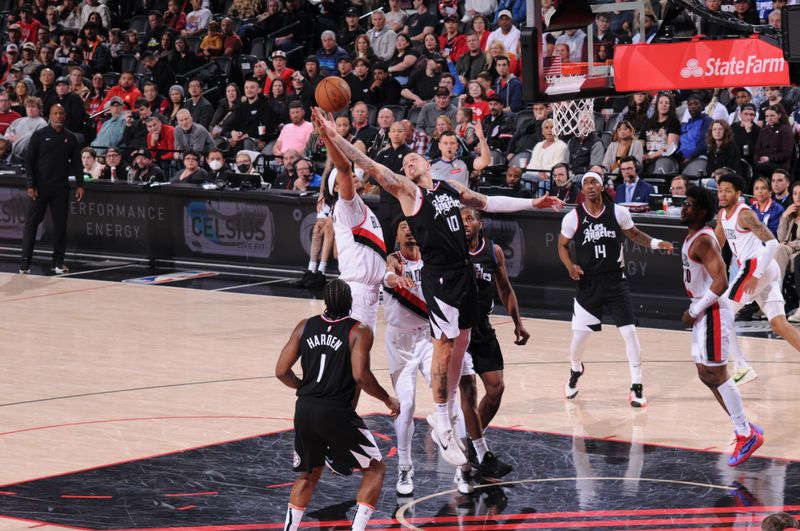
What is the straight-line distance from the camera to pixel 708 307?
9.55 meters

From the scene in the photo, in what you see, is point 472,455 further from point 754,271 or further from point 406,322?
point 754,271

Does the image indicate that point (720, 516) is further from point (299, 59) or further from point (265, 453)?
point (299, 59)

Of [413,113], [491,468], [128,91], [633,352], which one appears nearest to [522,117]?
[413,113]

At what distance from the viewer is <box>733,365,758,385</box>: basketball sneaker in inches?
459

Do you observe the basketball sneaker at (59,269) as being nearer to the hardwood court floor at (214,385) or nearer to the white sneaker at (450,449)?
the hardwood court floor at (214,385)

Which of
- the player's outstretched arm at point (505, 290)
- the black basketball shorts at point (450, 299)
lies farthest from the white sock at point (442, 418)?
the player's outstretched arm at point (505, 290)

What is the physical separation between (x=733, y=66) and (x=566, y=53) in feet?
6.22

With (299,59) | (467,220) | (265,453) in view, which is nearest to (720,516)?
(467,220)

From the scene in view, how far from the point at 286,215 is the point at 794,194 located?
669cm

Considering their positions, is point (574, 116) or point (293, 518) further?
point (574, 116)

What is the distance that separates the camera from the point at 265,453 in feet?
31.4

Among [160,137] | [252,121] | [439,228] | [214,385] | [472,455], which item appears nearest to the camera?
[439,228]

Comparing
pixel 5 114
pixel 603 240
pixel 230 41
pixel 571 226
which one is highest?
pixel 230 41

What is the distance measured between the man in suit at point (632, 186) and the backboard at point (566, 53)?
9.72ft
